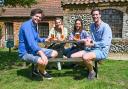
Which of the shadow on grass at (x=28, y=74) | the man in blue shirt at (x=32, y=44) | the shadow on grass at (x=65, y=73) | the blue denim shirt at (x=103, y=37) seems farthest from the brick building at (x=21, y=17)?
the man in blue shirt at (x=32, y=44)

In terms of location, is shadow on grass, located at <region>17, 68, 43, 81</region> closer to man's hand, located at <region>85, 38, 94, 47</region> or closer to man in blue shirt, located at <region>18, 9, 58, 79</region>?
man in blue shirt, located at <region>18, 9, 58, 79</region>

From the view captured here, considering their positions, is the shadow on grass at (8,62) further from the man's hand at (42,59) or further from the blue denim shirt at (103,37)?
the blue denim shirt at (103,37)

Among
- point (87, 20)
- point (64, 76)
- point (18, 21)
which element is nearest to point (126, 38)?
point (87, 20)

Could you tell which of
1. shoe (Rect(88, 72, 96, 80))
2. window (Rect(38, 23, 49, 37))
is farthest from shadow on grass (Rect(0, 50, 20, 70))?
window (Rect(38, 23, 49, 37))

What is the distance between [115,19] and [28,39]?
1204cm

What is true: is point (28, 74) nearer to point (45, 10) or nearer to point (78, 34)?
point (78, 34)

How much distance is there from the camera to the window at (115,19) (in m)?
18.9

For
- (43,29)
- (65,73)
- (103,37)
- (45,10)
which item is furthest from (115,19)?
(103,37)

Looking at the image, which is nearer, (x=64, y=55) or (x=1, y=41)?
(x=64, y=55)

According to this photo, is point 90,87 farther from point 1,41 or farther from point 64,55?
point 1,41

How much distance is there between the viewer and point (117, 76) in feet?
28.6

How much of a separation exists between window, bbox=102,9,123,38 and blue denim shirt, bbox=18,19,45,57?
1151 cm

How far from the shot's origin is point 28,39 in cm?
779

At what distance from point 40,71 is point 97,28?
5.88 feet
